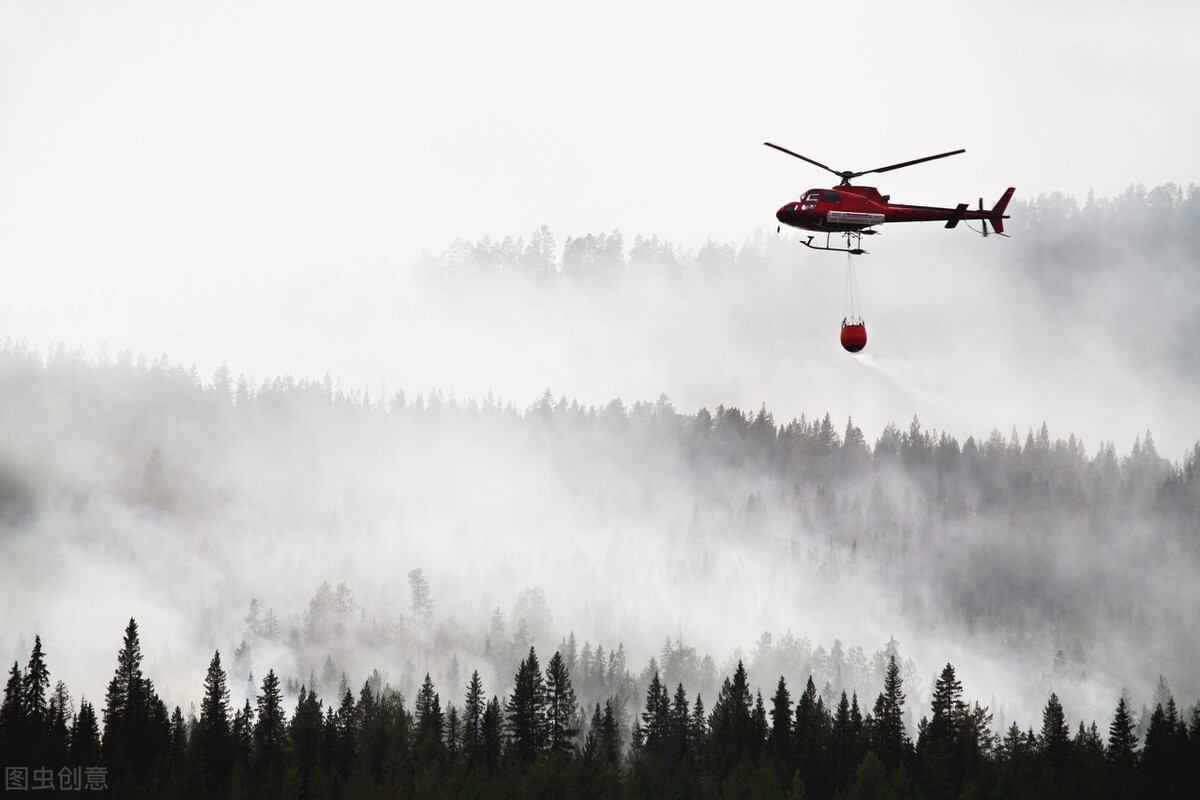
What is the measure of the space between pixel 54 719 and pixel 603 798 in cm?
5425

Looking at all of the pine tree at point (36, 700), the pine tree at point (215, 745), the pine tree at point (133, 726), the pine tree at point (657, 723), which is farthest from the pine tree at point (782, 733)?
the pine tree at point (36, 700)

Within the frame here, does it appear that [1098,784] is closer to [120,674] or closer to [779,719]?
[779,719]

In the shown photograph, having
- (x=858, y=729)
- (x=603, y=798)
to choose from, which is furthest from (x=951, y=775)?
(x=603, y=798)

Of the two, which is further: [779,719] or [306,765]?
[779,719]

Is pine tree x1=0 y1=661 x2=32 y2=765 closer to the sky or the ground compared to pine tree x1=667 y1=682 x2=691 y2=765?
closer to the sky

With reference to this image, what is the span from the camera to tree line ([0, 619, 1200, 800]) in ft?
360

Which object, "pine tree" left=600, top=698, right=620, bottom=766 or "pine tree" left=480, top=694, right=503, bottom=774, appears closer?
"pine tree" left=480, top=694, right=503, bottom=774

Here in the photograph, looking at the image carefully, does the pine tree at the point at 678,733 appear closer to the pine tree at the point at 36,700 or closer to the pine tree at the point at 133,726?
the pine tree at the point at 133,726

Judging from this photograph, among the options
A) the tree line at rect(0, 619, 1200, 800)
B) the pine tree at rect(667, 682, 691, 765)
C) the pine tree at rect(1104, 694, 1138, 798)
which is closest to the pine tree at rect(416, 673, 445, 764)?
the tree line at rect(0, 619, 1200, 800)

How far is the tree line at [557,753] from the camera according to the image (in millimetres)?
109812

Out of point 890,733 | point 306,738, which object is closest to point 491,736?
point 306,738

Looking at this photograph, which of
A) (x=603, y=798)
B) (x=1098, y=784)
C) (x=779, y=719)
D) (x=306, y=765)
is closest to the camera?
(x=603, y=798)

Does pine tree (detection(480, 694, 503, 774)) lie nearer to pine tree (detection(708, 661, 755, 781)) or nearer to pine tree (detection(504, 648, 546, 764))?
pine tree (detection(504, 648, 546, 764))

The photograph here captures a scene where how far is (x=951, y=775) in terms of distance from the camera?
403 feet
